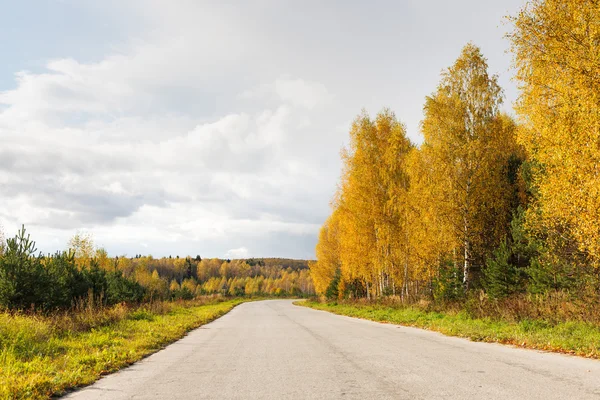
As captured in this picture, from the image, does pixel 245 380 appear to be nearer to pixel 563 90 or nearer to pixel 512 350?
pixel 512 350

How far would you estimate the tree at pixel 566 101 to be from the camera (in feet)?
33.4

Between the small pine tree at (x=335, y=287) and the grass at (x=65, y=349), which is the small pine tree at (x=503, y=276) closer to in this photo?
the grass at (x=65, y=349)

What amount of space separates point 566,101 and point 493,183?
9255 mm

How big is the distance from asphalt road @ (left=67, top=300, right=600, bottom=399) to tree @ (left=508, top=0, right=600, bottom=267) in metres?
4.13

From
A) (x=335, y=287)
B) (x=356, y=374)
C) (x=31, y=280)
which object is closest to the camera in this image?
(x=356, y=374)

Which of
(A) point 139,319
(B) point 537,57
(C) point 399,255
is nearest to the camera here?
(B) point 537,57

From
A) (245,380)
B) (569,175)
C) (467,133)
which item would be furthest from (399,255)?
(245,380)

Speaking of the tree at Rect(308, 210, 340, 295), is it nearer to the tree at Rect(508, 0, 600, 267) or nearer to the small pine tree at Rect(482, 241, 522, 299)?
the small pine tree at Rect(482, 241, 522, 299)

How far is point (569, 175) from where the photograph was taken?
1059cm

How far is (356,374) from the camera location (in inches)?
253

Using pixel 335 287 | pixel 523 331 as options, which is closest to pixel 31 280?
pixel 523 331

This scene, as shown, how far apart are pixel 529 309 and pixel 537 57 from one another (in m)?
8.45

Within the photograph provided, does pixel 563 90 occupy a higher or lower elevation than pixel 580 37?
lower

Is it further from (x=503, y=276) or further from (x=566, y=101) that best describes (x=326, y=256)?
(x=566, y=101)
